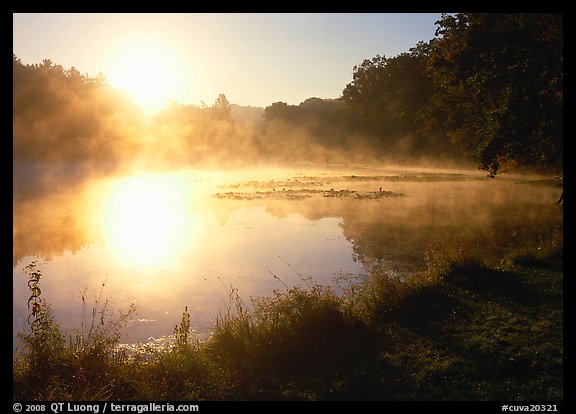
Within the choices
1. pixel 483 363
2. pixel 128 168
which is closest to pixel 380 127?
pixel 128 168

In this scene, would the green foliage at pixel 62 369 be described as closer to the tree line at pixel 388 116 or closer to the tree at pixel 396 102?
the tree line at pixel 388 116

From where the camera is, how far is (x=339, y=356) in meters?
8.20

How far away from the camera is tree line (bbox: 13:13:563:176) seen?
48.8 feet

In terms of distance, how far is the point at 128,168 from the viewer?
64250 millimetres

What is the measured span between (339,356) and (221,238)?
12.2 meters

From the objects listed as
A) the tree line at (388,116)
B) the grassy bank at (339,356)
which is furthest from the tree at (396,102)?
the grassy bank at (339,356)

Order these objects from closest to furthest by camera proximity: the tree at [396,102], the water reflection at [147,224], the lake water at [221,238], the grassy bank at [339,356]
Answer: the grassy bank at [339,356] < the lake water at [221,238] < the water reflection at [147,224] < the tree at [396,102]

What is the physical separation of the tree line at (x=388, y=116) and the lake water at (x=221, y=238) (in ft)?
11.5

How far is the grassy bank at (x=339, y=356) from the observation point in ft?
22.9

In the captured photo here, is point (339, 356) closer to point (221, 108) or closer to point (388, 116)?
point (388, 116)

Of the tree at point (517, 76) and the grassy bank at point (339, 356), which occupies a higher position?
the tree at point (517, 76)

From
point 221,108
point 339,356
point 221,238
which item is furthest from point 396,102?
point 339,356

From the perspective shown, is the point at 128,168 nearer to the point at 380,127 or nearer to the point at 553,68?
the point at 380,127
